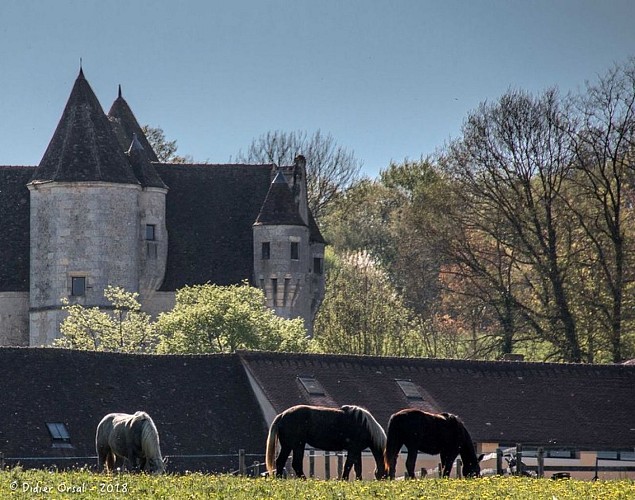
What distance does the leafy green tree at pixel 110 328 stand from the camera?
72.3m

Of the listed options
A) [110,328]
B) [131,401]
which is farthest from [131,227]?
[131,401]

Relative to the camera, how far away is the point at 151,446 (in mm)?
35875

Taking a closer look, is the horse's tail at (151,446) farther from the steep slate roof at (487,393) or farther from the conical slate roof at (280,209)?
the conical slate roof at (280,209)

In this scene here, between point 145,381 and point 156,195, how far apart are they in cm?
2998

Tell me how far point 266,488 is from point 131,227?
162ft

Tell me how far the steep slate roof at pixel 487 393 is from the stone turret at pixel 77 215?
2380cm

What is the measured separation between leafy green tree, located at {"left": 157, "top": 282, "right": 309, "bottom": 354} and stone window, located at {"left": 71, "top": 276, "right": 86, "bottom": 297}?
559cm

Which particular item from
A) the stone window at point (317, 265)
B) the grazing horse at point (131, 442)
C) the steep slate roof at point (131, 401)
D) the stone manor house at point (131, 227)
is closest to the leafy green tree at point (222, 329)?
the stone manor house at point (131, 227)

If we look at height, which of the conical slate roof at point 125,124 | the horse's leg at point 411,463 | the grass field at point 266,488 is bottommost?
the grass field at point 266,488

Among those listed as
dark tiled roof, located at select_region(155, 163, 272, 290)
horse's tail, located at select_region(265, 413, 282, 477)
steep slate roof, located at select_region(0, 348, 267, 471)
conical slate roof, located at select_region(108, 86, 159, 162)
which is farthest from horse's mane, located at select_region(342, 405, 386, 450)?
conical slate roof, located at select_region(108, 86, 159, 162)

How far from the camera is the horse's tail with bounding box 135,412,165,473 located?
35.8 metres

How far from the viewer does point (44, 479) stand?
30.4m

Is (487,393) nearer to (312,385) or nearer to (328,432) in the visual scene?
(312,385)

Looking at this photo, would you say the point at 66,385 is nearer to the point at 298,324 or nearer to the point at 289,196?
the point at 298,324
